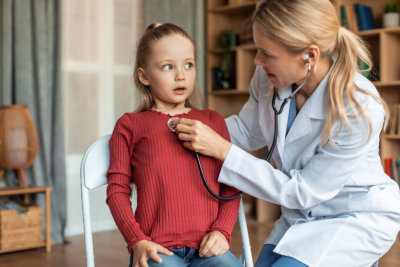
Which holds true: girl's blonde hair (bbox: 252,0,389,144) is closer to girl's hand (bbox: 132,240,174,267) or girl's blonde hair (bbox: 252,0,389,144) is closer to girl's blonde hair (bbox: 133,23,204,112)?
girl's blonde hair (bbox: 133,23,204,112)

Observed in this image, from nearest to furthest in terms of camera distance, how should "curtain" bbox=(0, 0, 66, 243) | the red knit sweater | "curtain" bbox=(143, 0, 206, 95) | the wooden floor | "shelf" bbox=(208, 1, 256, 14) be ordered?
the red knit sweater < the wooden floor < "curtain" bbox=(0, 0, 66, 243) < "curtain" bbox=(143, 0, 206, 95) < "shelf" bbox=(208, 1, 256, 14)

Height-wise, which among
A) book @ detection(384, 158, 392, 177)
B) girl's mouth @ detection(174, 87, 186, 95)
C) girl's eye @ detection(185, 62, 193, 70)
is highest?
girl's eye @ detection(185, 62, 193, 70)

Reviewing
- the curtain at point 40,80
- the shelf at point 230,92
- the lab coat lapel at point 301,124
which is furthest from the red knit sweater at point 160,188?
the shelf at point 230,92

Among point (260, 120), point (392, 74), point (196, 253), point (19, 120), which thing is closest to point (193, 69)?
point (260, 120)

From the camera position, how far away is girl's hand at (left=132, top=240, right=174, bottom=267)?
111cm

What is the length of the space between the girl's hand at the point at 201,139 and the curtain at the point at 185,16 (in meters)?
2.65

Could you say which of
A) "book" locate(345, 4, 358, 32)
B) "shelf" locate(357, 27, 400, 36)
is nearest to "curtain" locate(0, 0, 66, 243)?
"book" locate(345, 4, 358, 32)

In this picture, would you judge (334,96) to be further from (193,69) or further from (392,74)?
(392,74)

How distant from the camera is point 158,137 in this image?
1271mm

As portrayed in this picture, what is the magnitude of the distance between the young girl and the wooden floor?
1727 millimetres

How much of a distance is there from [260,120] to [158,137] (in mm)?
348

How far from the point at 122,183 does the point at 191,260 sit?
0.25 meters

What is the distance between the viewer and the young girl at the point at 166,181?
1191 mm

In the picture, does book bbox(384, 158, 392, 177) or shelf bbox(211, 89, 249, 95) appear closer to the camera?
book bbox(384, 158, 392, 177)
